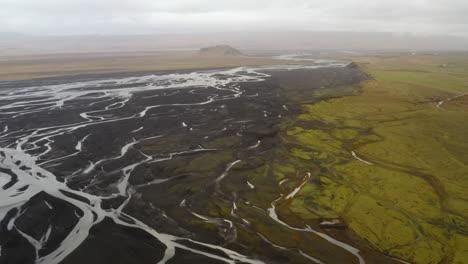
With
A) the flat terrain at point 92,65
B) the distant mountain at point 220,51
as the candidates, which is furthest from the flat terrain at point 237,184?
the distant mountain at point 220,51

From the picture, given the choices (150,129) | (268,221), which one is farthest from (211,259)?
(150,129)

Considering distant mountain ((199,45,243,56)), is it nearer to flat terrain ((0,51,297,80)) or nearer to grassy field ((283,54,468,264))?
flat terrain ((0,51,297,80))

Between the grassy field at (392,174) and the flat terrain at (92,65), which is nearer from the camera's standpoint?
the grassy field at (392,174)

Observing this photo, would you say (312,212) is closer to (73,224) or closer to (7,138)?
(73,224)

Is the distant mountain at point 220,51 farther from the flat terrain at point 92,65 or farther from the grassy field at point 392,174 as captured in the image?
the grassy field at point 392,174

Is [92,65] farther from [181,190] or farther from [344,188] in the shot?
[344,188]

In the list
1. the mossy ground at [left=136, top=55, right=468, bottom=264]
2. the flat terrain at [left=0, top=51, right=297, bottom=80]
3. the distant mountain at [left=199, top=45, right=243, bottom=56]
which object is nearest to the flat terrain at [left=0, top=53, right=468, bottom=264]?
the mossy ground at [left=136, top=55, right=468, bottom=264]
